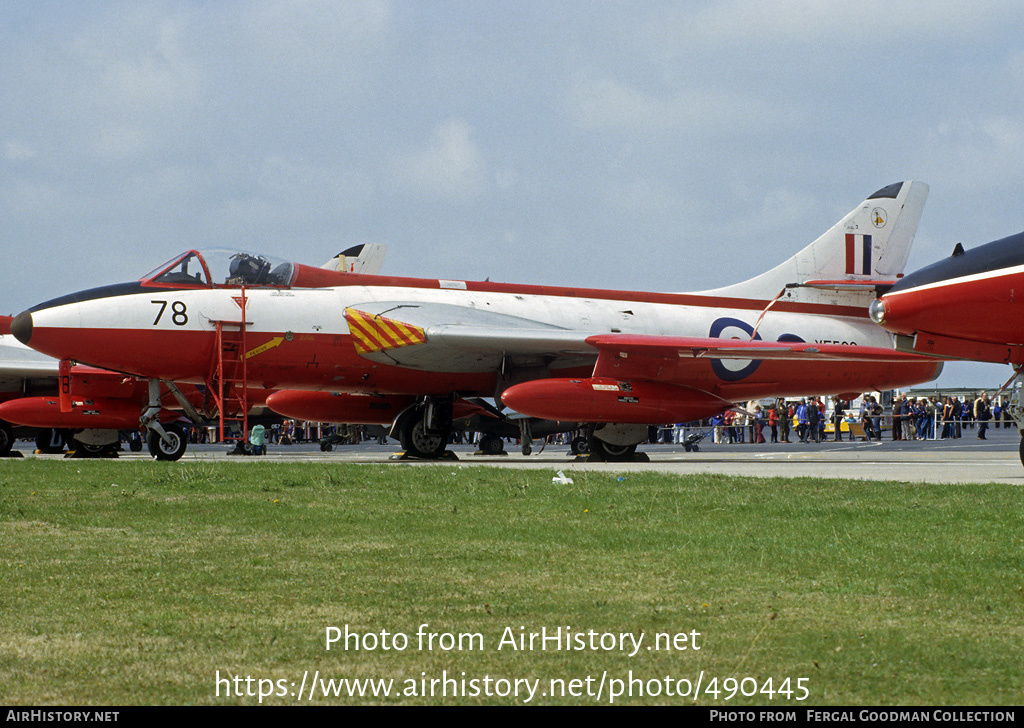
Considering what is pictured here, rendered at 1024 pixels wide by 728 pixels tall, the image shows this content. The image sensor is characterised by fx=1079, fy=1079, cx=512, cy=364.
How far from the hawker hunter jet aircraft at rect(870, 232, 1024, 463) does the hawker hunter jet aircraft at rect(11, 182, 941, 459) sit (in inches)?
237

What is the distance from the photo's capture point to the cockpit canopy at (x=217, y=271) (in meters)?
17.2

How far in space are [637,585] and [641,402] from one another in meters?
12.6

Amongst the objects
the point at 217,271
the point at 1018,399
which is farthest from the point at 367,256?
the point at 1018,399

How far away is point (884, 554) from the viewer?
5.91m

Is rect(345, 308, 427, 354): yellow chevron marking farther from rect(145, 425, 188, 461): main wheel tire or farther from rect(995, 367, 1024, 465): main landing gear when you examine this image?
rect(995, 367, 1024, 465): main landing gear

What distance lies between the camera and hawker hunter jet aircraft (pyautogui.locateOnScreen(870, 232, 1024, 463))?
35.5 ft

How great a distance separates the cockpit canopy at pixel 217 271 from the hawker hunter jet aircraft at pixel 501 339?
0.03 m

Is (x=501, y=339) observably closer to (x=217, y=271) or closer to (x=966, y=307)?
(x=217, y=271)

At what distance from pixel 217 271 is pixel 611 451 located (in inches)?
284

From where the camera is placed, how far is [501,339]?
1772cm

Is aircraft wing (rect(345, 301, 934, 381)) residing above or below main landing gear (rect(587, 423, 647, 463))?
above

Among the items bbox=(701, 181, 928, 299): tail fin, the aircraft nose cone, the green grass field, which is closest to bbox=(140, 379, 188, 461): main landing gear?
the aircraft nose cone
